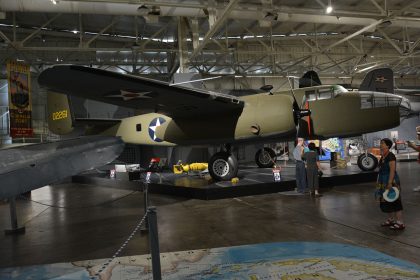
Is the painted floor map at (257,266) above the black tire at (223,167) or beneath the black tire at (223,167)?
beneath

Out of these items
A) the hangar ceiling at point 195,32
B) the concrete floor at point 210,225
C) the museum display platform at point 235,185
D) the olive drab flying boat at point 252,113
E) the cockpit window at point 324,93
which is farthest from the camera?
the hangar ceiling at point 195,32

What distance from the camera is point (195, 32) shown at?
1306cm

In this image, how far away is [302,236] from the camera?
450 centimetres

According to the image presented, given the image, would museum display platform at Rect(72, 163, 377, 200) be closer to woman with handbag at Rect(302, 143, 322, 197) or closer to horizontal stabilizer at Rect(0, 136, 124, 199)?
woman with handbag at Rect(302, 143, 322, 197)

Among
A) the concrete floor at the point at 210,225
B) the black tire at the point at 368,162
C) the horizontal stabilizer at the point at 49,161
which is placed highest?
the horizontal stabilizer at the point at 49,161

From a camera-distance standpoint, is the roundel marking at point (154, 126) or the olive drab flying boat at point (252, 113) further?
the roundel marking at point (154, 126)

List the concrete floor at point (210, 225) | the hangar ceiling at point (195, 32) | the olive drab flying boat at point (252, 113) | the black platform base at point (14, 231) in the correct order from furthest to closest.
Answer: the hangar ceiling at point (195, 32), the olive drab flying boat at point (252, 113), the black platform base at point (14, 231), the concrete floor at point (210, 225)

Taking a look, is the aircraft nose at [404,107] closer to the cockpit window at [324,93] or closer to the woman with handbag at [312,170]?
the cockpit window at [324,93]

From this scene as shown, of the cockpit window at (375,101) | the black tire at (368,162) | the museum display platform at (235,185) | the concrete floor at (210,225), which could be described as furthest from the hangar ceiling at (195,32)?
the concrete floor at (210,225)

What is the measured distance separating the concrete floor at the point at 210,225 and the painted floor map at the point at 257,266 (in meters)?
0.33

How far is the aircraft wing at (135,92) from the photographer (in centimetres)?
550

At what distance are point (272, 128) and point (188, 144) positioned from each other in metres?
2.53

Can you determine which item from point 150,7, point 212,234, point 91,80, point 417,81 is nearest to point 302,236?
point 212,234

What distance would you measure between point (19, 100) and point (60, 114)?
2395mm
